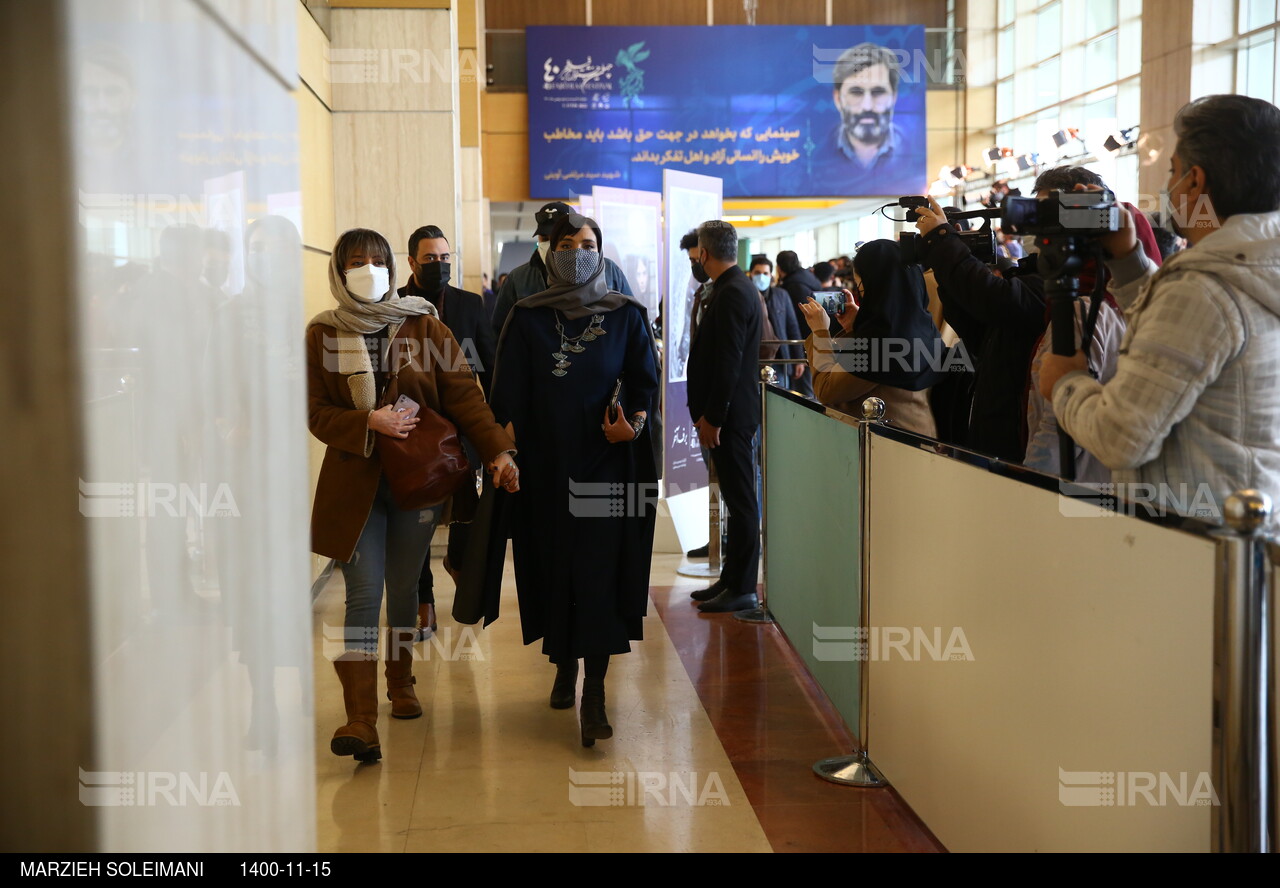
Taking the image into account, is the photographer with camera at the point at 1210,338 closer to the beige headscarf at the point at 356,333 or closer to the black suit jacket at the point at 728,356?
the beige headscarf at the point at 356,333

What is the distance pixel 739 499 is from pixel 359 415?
2.23m

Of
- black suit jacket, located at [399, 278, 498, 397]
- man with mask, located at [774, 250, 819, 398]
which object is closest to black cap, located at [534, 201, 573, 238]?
black suit jacket, located at [399, 278, 498, 397]

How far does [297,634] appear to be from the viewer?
54.7 inches

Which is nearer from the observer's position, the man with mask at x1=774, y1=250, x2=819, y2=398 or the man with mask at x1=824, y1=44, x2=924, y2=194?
the man with mask at x1=774, y1=250, x2=819, y2=398

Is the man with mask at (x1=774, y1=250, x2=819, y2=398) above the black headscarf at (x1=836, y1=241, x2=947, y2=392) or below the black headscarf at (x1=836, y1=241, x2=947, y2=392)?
above

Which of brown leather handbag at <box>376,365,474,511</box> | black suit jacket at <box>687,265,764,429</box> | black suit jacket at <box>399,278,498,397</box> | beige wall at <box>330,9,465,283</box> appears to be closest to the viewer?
brown leather handbag at <box>376,365,474,511</box>

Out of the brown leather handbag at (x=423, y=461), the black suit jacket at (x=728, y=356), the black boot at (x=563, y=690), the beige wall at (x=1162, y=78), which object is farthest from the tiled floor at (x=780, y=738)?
the beige wall at (x=1162, y=78)

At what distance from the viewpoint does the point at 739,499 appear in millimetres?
5062

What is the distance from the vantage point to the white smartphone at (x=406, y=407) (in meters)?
3.26

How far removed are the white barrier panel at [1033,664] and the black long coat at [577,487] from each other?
0.78 m

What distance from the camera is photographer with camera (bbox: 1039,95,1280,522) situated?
5.95 ft

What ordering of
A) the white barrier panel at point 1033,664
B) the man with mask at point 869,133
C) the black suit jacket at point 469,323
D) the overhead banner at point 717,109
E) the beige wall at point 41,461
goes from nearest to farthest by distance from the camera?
1. the beige wall at point 41,461
2. the white barrier panel at point 1033,664
3. the black suit jacket at point 469,323
4. the overhead banner at point 717,109
5. the man with mask at point 869,133

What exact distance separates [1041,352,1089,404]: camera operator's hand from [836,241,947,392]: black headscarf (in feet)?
5.11

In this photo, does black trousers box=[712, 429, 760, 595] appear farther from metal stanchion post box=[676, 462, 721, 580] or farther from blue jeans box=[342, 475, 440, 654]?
blue jeans box=[342, 475, 440, 654]
